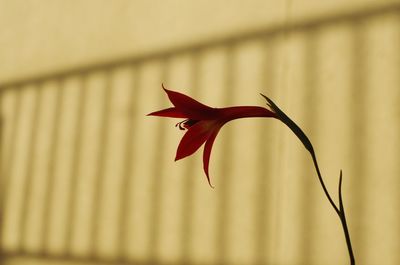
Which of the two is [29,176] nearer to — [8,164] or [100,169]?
[8,164]

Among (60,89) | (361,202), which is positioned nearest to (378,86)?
(361,202)

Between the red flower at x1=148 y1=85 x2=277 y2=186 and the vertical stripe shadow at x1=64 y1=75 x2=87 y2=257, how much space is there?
2.46ft

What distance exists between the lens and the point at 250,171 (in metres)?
0.99

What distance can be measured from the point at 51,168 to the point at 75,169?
92mm

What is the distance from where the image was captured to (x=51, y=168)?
1281 millimetres

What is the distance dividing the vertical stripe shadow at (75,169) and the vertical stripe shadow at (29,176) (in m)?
0.15

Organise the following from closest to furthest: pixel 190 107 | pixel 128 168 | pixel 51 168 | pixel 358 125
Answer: pixel 190 107, pixel 358 125, pixel 128 168, pixel 51 168

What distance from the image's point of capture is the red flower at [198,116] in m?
0.55

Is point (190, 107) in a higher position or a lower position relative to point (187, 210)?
higher

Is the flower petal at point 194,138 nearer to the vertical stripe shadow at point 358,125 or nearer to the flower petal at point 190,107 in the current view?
the flower petal at point 190,107

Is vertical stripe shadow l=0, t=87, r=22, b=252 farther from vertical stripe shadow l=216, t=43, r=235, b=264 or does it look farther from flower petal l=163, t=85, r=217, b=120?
flower petal l=163, t=85, r=217, b=120

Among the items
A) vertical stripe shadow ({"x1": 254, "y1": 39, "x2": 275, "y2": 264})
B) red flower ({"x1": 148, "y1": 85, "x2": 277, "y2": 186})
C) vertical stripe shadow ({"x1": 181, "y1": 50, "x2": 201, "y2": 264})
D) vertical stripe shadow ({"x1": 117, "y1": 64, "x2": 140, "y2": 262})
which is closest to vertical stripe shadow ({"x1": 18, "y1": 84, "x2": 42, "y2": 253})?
vertical stripe shadow ({"x1": 117, "y1": 64, "x2": 140, "y2": 262})

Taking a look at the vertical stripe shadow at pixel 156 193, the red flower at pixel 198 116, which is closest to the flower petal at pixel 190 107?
the red flower at pixel 198 116

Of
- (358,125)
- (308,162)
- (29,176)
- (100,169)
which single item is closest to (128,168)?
(100,169)
